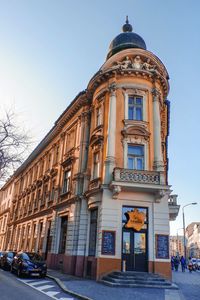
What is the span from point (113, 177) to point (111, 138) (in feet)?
9.56

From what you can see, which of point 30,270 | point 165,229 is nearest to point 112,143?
point 165,229

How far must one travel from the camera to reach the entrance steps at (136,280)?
1490 cm

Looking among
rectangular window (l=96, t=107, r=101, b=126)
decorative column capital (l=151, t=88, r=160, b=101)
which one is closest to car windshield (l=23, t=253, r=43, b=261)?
rectangular window (l=96, t=107, r=101, b=126)

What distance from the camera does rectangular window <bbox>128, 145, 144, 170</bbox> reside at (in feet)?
63.5

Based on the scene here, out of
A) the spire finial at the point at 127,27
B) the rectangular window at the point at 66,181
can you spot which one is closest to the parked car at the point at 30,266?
the rectangular window at the point at 66,181

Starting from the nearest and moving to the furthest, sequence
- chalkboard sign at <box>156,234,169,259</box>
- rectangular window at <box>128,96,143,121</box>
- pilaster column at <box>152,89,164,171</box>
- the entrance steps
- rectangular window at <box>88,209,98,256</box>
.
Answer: the entrance steps
chalkboard sign at <box>156,234,169,259</box>
rectangular window at <box>88,209,98,256</box>
pilaster column at <box>152,89,164,171</box>
rectangular window at <box>128,96,143,121</box>

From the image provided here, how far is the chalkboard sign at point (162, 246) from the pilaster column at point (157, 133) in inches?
167

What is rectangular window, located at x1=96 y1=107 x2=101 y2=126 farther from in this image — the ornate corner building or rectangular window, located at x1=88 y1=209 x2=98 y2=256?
rectangular window, located at x1=88 y1=209 x2=98 y2=256

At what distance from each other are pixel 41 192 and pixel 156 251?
1716 cm

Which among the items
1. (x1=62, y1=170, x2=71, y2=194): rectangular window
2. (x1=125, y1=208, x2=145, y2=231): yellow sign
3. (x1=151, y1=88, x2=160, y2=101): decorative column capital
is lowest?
(x1=125, y1=208, x2=145, y2=231): yellow sign

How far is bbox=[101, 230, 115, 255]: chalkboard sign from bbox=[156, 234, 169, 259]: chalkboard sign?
273 cm

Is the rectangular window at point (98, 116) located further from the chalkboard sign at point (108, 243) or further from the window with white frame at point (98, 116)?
the chalkboard sign at point (108, 243)

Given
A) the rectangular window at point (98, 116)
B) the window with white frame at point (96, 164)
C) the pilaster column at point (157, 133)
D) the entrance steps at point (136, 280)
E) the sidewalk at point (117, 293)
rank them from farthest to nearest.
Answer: the rectangular window at point (98, 116) < the window with white frame at point (96, 164) < the pilaster column at point (157, 133) < the entrance steps at point (136, 280) < the sidewalk at point (117, 293)

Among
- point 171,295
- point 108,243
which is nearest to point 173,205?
point 108,243
